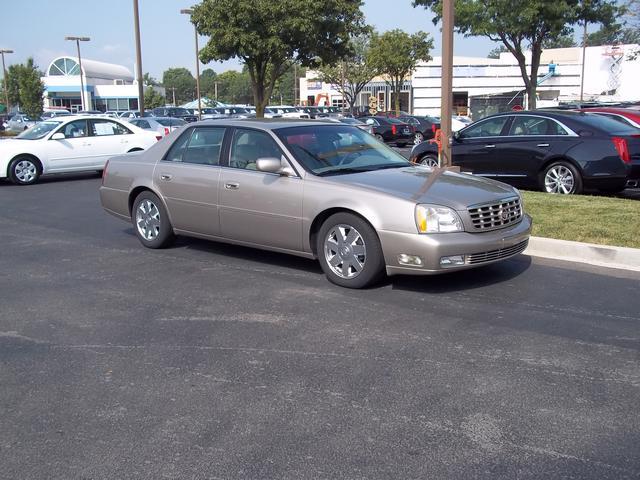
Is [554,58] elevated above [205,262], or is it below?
above

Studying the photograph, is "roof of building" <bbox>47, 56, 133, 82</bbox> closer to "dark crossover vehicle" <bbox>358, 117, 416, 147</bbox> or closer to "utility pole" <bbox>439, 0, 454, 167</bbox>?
"dark crossover vehicle" <bbox>358, 117, 416, 147</bbox>

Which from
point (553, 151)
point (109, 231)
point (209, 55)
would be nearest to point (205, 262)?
point (109, 231)

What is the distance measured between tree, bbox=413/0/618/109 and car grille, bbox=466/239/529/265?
797 inches

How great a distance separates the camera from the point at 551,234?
8.04 m

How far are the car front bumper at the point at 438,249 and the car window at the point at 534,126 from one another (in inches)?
222

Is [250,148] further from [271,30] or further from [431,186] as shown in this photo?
[271,30]

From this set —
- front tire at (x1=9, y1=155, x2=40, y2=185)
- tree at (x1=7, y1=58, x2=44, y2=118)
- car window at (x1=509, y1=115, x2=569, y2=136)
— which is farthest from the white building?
car window at (x1=509, y1=115, x2=569, y2=136)

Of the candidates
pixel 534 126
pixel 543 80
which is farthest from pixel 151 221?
pixel 543 80

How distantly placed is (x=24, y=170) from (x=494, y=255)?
12.8 m

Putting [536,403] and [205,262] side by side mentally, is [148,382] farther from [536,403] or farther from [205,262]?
[205,262]

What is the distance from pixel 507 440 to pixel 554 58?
69.6 meters

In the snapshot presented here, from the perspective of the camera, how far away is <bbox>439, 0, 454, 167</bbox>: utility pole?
10.1m

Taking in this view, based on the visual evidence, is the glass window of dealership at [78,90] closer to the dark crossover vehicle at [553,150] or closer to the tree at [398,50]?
the tree at [398,50]

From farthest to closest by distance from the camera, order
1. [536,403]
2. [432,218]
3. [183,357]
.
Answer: [432,218]
[183,357]
[536,403]
